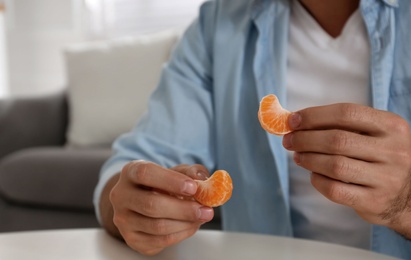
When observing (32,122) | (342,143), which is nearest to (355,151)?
(342,143)

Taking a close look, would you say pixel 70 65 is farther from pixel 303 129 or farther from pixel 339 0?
pixel 303 129

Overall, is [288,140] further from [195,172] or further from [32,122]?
[32,122]

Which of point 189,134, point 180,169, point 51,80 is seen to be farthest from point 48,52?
point 180,169

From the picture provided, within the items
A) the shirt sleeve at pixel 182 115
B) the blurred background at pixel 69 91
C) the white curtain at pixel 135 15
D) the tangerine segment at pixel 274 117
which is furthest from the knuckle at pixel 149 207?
the white curtain at pixel 135 15

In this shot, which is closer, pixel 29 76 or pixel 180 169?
pixel 180 169

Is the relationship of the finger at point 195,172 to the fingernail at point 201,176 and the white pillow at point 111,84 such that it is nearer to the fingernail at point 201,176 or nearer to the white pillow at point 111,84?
the fingernail at point 201,176
